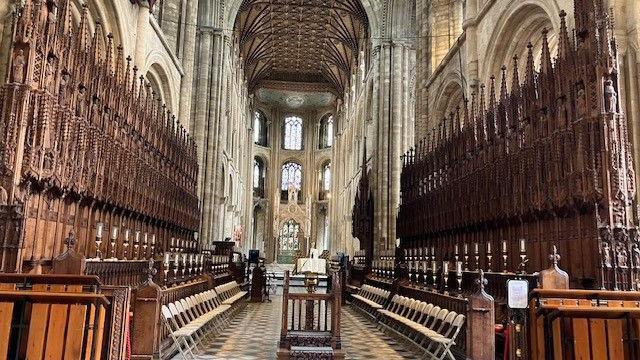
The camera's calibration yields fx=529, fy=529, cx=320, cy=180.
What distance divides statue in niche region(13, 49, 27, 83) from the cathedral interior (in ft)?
0.11

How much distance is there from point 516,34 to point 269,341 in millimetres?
10368

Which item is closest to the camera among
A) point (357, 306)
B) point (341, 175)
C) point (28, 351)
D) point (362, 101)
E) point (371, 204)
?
point (28, 351)

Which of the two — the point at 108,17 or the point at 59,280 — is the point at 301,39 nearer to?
the point at 108,17

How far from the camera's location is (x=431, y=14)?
2073 cm

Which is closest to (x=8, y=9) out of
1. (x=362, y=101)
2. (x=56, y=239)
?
(x=56, y=239)

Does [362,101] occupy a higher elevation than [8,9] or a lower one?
higher

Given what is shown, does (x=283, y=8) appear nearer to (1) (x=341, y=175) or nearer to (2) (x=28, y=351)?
(1) (x=341, y=175)

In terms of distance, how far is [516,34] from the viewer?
46.7 ft

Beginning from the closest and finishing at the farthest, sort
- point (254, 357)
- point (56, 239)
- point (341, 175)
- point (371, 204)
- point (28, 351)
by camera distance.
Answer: point (28, 351) < point (254, 357) < point (56, 239) < point (371, 204) < point (341, 175)

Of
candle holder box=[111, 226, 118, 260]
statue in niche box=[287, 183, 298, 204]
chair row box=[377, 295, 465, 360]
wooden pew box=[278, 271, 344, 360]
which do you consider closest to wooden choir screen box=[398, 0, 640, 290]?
chair row box=[377, 295, 465, 360]

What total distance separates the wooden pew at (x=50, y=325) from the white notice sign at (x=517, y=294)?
389 cm

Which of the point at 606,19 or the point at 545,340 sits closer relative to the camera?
the point at 545,340

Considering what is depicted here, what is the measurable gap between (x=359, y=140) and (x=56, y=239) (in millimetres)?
27145

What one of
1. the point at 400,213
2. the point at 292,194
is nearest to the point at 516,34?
the point at 400,213
